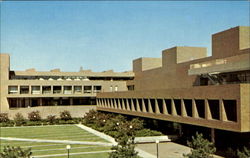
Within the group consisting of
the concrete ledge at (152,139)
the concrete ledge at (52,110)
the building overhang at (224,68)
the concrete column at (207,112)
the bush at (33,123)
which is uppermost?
the building overhang at (224,68)

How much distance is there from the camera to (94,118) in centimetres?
5509

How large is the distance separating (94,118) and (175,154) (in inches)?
1126

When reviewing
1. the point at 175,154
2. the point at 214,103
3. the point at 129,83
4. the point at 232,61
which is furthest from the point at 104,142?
the point at 129,83

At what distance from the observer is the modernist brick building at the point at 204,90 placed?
79.4ft

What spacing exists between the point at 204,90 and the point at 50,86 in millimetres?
43877

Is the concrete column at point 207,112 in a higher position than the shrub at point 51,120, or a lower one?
higher

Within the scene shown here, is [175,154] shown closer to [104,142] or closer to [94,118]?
[104,142]

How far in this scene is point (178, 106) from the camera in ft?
114

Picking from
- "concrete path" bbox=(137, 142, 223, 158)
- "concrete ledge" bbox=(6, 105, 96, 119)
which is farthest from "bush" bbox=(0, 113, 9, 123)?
"concrete path" bbox=(137, 142, 223, 158)

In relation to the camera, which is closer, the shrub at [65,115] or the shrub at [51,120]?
the shrub at [51,120]

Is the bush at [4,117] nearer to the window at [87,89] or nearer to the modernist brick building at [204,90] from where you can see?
the window at [87,89]

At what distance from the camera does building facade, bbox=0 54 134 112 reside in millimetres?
62469

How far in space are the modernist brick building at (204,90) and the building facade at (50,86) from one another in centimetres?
1483

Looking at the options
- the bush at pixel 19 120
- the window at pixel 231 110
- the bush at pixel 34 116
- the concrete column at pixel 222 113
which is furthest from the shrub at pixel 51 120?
the concrete column at pixel 222 113
